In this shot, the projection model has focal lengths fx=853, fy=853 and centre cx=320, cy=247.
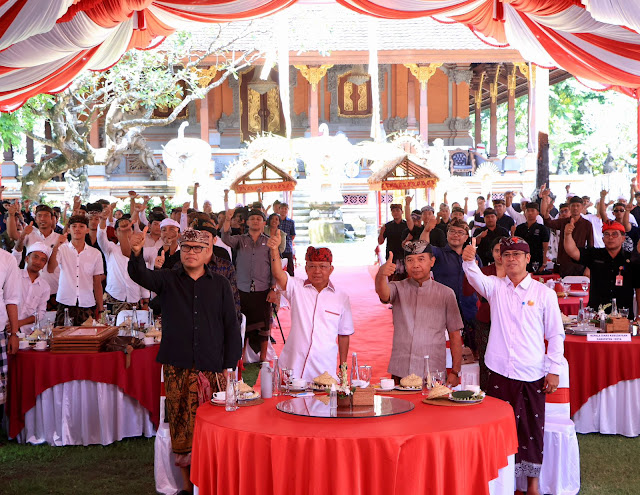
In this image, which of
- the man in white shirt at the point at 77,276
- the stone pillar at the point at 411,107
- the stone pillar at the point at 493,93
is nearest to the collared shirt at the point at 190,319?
the man in white shirt at the point at 77,276

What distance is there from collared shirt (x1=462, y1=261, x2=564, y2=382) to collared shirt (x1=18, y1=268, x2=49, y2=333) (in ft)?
14.2

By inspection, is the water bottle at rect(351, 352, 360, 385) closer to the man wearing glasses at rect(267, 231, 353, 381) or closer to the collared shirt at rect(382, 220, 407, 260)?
the man wearing glasses at rect(267, 231, 353, 381)

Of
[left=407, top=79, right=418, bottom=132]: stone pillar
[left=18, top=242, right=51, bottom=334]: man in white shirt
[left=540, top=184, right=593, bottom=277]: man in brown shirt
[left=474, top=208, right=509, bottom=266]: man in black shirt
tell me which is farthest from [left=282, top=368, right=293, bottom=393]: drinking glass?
[left=407, top=79, right=418, bottom=132]: stone pillar

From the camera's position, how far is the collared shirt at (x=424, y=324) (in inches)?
216

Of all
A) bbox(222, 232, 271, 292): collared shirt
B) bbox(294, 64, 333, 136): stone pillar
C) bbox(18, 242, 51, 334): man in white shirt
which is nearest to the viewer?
bbox(18, 242, 51, 334): man in white shirt

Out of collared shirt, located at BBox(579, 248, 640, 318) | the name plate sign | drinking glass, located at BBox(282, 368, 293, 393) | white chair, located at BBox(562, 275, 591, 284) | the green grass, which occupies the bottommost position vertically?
the green grass

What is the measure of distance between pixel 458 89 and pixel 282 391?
2695 centimetres

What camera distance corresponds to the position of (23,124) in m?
19.1

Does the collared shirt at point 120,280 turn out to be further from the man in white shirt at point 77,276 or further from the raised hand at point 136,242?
the raised hand at point 136,242

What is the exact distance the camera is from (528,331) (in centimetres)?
518

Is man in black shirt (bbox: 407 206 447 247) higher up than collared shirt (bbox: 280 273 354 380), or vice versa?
man in black shirt (bbox: 407 206 447 247)

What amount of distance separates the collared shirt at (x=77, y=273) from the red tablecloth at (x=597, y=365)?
441cm

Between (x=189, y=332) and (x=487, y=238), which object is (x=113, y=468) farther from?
(x=487, y=238)

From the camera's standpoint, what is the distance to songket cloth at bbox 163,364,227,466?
5246 mm
